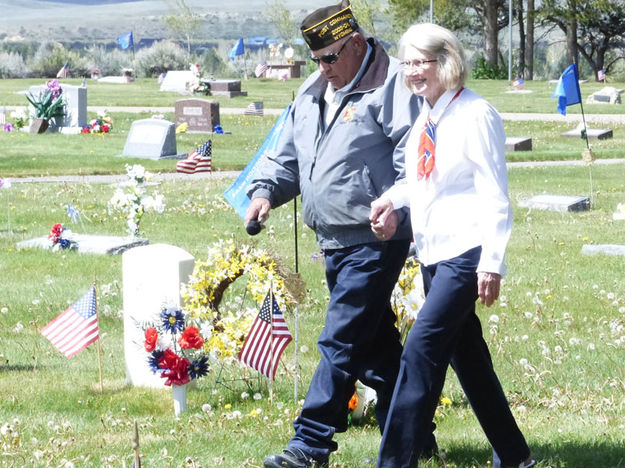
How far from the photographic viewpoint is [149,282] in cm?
630

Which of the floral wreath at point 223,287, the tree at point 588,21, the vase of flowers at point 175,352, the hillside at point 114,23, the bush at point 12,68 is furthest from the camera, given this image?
the hillside at point 114,23

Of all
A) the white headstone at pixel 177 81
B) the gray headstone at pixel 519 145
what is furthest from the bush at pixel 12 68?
the gray headstone at pixel 519 145

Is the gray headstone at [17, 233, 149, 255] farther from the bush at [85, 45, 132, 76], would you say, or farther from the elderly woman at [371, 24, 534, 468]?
the bush at [85, 45, 132, 76]

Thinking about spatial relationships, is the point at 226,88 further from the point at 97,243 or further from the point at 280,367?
the point at 280,367

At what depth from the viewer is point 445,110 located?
4.35 m

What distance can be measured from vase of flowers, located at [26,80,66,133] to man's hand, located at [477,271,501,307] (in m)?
23.7

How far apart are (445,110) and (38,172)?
1604cm

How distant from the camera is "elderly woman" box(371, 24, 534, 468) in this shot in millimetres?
4230

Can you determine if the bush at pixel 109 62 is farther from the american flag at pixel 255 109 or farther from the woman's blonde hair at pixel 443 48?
the woman's blonde hair at pixel 443 48

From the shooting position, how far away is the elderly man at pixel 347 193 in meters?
4.73

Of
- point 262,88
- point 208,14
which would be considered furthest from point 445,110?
point 208,14

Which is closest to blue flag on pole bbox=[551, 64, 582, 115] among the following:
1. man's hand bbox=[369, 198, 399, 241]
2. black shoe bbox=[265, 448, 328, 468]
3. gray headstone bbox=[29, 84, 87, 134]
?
man's hand bbox=[369, 198, 399, 241]

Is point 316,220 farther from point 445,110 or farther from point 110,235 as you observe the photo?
point 110,235

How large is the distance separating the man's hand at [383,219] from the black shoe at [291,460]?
100 centimetres
